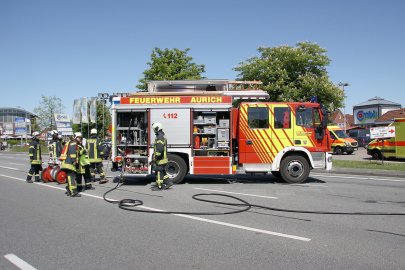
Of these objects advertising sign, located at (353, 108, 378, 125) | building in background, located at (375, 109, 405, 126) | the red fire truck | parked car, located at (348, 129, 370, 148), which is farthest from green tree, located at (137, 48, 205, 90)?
advertising sign, located at (353, 108, 378, 125)

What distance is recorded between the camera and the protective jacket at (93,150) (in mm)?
11484

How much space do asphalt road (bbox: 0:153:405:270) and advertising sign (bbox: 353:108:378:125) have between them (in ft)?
157

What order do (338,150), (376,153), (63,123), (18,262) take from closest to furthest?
1. (18,262)
2. (376,153)
3. (338,150)
4. (63,123)

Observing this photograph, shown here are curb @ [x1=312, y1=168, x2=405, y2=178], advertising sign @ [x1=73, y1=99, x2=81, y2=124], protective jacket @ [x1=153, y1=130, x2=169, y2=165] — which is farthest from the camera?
advertising sign @ [x1=73, y1=99, x2=81, y2=124]

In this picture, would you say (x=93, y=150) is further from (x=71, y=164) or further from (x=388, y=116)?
(x=388, y=116)

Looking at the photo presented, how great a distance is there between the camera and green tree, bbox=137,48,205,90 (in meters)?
28.3

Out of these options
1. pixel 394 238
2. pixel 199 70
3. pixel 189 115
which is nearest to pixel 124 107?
pixel 189 115

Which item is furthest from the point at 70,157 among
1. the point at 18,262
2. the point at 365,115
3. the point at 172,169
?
the point at 365,115

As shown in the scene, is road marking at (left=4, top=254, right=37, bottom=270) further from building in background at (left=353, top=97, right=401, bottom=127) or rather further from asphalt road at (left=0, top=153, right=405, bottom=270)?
building in background at (left=353, top=97, right=401, bottom=127)

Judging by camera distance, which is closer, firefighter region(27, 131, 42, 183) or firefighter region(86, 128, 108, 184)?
firefighter region(86, 128, 108, 184)

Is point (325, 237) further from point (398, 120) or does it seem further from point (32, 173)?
point (398, 120)

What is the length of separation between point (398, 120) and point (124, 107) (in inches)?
609

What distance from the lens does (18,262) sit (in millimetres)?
4418

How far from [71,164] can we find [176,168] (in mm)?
3186
